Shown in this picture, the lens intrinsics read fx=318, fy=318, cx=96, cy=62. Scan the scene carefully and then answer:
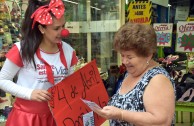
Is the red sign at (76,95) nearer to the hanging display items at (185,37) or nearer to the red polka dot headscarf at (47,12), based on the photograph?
the red polka dot headscarf at (47,12)

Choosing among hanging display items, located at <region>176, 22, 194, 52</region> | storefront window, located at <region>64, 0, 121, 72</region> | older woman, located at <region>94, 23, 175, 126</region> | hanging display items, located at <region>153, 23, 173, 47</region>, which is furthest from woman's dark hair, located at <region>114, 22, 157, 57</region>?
storefront window, located at <region>64, 0, 121, 72</region>

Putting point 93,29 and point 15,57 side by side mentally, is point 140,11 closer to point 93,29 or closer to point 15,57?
point 93,29

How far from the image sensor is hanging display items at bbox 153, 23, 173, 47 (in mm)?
3635

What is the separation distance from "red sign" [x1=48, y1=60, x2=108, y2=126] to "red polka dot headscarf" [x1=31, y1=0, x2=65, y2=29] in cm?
34

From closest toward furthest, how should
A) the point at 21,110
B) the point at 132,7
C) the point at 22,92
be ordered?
1. the point at 22,92
2. the point at 21,110
3. the point at 132,7

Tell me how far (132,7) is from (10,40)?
5.20 ft

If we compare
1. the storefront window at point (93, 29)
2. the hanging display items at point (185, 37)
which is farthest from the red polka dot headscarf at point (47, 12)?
the storefront window at point (93, 29)

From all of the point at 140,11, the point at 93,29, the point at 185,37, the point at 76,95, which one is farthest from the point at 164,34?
the point at 76,95

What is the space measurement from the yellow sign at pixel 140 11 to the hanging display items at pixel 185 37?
0.53 metres

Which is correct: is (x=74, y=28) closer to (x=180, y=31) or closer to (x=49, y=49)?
(x=180, y=31)

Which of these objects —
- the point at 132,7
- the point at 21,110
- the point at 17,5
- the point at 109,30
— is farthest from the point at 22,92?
the point at 109,30

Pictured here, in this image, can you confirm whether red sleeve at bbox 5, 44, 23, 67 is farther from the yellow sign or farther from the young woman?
the yellow sign

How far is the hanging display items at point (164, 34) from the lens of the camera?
363 cm

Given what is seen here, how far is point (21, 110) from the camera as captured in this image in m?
1.85
